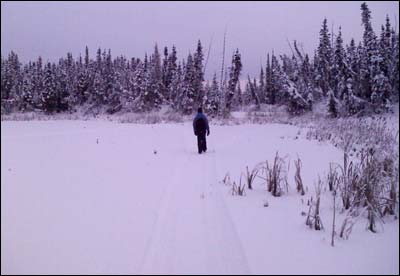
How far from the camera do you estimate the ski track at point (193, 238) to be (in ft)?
12.4

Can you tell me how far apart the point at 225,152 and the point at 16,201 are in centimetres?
1003

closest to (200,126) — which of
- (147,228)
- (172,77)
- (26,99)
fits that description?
(147,228)

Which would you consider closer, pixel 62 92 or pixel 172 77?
pixel 62 92

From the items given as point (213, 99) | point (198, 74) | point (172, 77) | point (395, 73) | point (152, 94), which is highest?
point (172, 77)

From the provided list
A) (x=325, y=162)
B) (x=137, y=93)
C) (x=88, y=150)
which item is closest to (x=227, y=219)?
(x=88, y=150)

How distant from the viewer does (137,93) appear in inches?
2442

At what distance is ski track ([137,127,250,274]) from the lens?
3.78 metres

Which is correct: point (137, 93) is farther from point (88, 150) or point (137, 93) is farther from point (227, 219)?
point (227, 219)

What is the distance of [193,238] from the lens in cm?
450

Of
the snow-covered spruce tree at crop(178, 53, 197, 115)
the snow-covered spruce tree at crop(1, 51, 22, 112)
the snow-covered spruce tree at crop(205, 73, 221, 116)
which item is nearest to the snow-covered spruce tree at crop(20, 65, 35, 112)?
the snow-covered spruce tree at crop(1, 51, 22, 112)

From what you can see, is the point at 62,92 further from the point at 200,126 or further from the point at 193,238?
the point at 193,238

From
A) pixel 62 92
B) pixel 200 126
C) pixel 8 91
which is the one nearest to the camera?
pixel 8 91

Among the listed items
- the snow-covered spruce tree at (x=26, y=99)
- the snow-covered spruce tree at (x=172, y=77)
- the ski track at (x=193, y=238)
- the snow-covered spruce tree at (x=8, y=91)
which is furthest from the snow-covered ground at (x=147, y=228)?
the snow-covered spruce tree at (x=172, y=77)

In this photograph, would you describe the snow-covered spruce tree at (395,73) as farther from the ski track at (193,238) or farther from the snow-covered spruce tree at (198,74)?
the snow-covered spruce tree at (198,74)
